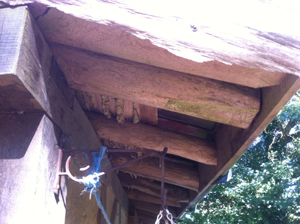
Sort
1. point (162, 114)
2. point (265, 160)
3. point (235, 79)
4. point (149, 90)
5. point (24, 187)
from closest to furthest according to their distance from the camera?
point (24, 187) < point (235, 79) < point (149, 90) < point (162, 114) < point (265, 160)

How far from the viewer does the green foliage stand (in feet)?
22.0

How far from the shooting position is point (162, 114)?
8.23 ft

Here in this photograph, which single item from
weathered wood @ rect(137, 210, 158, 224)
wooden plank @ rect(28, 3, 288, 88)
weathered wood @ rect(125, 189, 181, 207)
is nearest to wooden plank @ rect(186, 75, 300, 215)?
wooden plank @ rect(28, 3, 288, 88)

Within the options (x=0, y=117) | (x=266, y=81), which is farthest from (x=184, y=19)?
(x=0, y=117)

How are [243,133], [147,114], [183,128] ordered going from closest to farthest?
1. [243,133]
2. [147,114]
3. [183,128]

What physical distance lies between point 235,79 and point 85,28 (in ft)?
2.93

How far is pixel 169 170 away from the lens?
3268 millimetres

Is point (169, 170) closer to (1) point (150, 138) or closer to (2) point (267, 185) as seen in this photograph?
(1) point (150, 138)

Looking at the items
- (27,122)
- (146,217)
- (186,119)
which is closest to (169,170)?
(186,119)

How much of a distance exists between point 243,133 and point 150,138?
920 mm

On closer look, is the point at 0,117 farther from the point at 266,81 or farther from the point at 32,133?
the point at 266,81

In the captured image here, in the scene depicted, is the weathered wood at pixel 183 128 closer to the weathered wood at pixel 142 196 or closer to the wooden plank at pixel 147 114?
the wooden plank at pixel 147 114

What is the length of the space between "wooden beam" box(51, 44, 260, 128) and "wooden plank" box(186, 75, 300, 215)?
0.33 feet

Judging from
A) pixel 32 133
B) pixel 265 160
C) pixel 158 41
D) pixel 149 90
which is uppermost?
pixel 265 160
